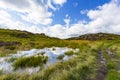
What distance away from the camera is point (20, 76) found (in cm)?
1012

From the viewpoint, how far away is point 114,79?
37.8ft

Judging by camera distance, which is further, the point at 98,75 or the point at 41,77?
the point at 98,75

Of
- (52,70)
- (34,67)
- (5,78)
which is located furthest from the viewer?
(34,67)

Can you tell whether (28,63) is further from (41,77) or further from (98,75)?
(98,75)

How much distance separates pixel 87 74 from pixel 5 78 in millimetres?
→ 5597

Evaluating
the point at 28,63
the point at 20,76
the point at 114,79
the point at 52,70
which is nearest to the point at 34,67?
the point at 28,63

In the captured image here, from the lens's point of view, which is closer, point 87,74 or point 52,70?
point 52,70

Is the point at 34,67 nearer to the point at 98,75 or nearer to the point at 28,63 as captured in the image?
the point at 28,63

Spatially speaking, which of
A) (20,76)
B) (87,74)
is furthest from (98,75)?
(20,76)

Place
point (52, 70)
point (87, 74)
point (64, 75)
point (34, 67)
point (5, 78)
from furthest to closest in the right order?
point (34, 67)
point (87, 74)
point (52, 70)
point (64, 75)
point (5, 78)

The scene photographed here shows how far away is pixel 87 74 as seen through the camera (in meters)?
12.5

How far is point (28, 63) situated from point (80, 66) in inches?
159

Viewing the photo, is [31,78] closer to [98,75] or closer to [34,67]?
[34,67]

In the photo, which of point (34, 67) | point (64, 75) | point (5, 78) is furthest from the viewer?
point (34, 67)
